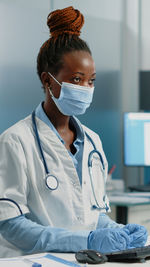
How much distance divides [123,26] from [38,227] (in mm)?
2494

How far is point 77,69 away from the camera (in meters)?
1.64

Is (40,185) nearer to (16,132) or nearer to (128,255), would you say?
(16,132)

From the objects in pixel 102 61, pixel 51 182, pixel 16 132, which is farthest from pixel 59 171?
pixel 102 61

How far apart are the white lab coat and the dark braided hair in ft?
0.74

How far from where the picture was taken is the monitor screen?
3.40m

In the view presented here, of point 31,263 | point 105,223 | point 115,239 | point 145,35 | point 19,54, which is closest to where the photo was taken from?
point 31,263

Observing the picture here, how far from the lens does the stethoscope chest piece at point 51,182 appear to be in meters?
1.54

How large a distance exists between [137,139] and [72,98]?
5.84ft

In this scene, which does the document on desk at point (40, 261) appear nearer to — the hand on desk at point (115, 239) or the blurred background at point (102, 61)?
the hand on desk at point (115, 239)

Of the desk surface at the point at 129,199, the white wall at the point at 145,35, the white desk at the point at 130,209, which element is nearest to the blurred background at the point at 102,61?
the white wall at the point at 145,35

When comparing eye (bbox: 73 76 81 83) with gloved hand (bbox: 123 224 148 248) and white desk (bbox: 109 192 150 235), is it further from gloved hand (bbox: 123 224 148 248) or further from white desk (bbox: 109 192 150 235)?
white desk (bbox: 109 192 150 235)

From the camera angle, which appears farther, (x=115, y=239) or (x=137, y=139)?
(x=137, y=139)

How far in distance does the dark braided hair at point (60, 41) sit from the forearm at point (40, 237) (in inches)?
21.4

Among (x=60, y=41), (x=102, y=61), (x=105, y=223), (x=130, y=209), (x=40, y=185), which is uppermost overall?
(x=60, y=41)
